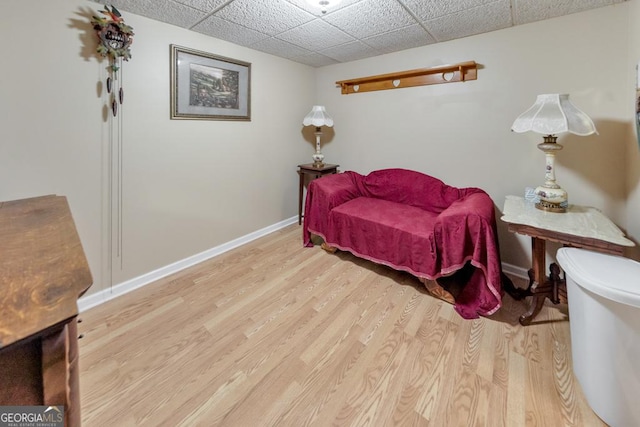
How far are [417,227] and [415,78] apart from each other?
1604 mm

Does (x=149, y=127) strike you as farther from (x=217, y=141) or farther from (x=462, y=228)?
(x=462, y=228)

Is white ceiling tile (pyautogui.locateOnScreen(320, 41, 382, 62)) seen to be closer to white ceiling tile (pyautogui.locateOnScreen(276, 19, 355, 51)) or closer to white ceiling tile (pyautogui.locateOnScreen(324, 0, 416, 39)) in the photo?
white ceiling tile (pyautogui.locateOnScreen(276, 19, 355, 51))

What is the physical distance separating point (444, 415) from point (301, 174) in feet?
9.58

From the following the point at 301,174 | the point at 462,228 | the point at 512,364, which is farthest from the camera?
the point at 301,174

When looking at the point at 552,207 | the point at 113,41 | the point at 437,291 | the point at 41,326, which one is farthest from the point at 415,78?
the point at 41,326

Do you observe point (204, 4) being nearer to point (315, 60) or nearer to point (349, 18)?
point (349, 18)

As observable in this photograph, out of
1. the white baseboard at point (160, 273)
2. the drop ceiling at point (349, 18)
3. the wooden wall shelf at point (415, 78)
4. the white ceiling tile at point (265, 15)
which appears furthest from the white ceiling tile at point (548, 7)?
the white baseboard at point (160, 273)

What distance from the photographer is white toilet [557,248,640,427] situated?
1127 mm

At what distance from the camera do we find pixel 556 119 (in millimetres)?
1784

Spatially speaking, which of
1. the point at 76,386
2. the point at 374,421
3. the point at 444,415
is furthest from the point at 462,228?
the point at 76,386

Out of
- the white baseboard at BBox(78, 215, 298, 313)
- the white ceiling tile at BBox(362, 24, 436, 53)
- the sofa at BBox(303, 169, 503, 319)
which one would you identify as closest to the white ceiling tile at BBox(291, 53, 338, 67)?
the white ceiling tile at BBox(362, 24, 436, 53)

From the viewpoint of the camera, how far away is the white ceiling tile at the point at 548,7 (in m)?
1.95

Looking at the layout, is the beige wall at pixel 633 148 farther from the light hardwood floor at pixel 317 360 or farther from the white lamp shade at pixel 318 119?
the white lamp shade at pixel 318 119

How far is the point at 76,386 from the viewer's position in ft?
2.43
